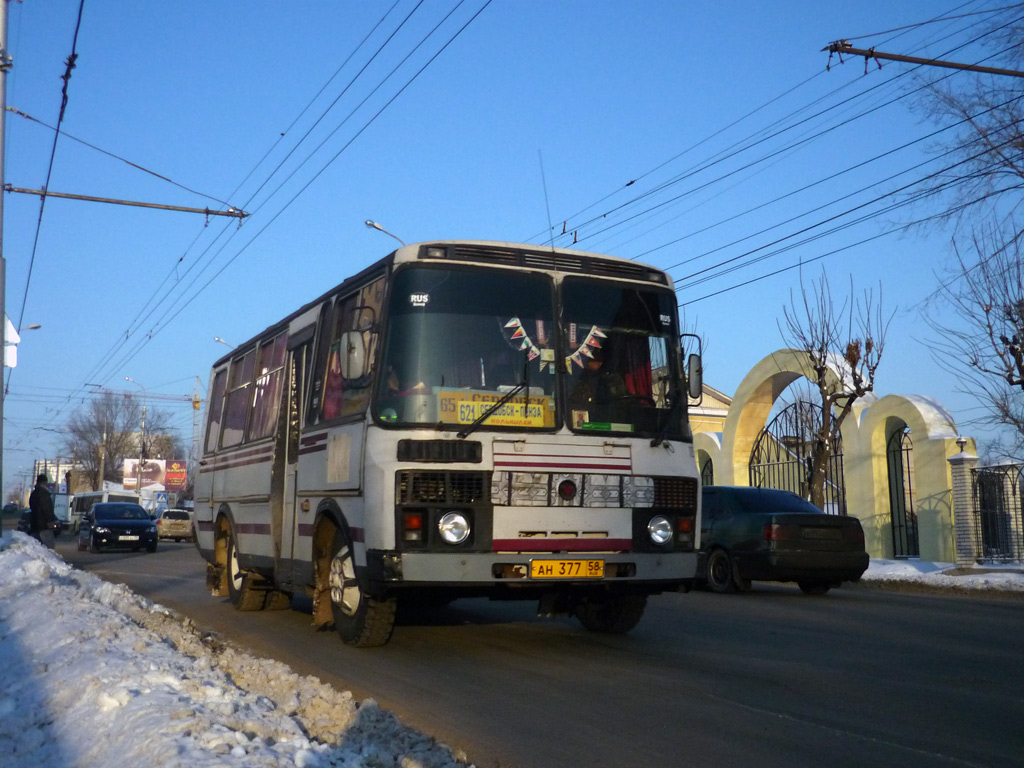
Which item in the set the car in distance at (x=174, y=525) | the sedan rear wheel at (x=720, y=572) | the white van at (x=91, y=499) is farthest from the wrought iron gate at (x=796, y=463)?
the white van at (x=91, y=499)

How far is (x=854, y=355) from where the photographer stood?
24.5 metres

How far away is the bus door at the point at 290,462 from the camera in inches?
397

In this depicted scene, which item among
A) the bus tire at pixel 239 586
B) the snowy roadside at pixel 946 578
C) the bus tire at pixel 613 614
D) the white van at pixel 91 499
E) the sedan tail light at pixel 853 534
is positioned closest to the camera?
the bus tire at pixel 613 614

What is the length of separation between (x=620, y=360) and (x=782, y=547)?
718cm

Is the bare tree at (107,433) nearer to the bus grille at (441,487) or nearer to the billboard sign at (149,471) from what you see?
the billboard sign at (149,471)

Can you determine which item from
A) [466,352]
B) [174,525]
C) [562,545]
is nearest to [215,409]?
[466,352]

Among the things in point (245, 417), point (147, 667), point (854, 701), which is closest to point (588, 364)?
point (854, 701)

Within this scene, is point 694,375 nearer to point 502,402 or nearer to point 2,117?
point 502,402

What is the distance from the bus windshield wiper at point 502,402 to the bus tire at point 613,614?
7.59 feet

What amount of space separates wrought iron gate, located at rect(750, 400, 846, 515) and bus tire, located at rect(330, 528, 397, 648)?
1714cm

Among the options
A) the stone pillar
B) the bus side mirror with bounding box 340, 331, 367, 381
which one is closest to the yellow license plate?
the bus side mirror with bounding box 340, 331, 367, 381

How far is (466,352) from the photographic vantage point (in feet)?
26.3

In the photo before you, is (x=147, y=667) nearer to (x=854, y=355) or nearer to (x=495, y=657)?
(x=495, y=657)

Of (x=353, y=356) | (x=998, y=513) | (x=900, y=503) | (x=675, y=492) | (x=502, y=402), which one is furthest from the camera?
(x=900, y=503)
